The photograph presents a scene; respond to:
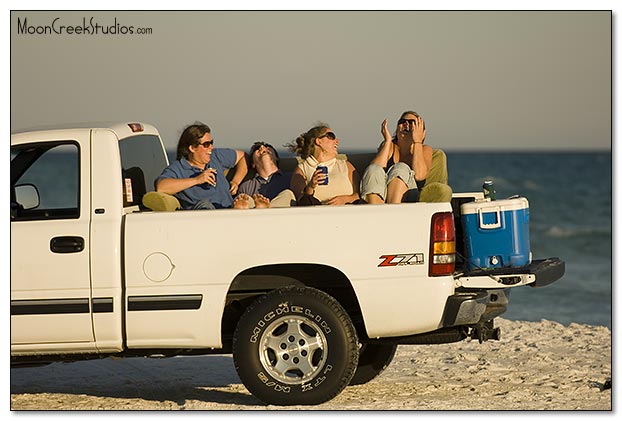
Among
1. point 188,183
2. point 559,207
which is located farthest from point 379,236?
point 559,207

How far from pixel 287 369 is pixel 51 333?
1464mm

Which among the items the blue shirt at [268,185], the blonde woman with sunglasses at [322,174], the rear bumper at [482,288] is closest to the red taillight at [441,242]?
the rear bumper at [482,288]

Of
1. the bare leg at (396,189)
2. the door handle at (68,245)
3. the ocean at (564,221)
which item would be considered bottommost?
the ocean at (564,221)

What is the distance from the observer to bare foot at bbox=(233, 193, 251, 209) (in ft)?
30.0

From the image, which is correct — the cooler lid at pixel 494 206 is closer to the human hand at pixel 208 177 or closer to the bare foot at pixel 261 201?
A: the bare foot at pixel 261 201

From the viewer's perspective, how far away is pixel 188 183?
902 cm

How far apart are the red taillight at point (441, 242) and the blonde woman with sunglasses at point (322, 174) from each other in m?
1.14

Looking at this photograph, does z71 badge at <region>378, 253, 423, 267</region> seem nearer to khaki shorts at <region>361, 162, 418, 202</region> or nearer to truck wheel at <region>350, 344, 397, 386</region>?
khaki shorts at <region>361, 162, 418, 202</region>

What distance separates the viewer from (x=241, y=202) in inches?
361

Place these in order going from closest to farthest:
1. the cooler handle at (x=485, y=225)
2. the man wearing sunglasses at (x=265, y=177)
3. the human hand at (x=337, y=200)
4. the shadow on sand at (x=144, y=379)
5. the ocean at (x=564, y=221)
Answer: the cooler handle at (x=485, y=225) → the human hand at (x=337, y=200) → the shadow on sand at (x=144, y=379) → the man wearing sunglasses at (x=265, y=177) → the ocean at (x=564, y=221)

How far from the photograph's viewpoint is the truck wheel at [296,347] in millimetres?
8398

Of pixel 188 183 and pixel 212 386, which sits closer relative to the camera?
pixel 188 183

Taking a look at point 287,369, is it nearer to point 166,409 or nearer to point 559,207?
point 166,409

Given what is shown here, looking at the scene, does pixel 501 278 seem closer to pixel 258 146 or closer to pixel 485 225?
pixel 485 225
